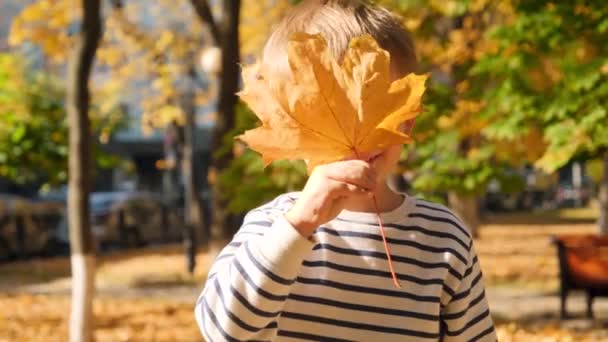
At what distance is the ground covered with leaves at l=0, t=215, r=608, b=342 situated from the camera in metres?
8.09

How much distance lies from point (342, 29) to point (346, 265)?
1.62ft

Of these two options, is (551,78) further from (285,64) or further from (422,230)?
(285,64)

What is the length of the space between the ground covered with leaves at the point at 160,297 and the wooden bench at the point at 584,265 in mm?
359

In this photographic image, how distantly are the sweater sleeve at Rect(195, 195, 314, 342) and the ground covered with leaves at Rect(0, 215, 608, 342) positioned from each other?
4841mm

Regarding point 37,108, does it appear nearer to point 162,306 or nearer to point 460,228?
point 162,306

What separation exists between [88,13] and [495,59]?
11.7 ft

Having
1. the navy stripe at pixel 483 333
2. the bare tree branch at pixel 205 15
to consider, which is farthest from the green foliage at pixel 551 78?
the bare tree branch at pixel 205 15

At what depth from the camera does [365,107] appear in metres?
1.39

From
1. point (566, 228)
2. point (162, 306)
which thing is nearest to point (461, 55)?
point (162, 306)

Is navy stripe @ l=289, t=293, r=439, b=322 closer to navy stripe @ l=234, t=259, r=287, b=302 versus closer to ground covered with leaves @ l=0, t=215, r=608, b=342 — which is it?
navy stripe @ l=234, t=259, r=287, b=302

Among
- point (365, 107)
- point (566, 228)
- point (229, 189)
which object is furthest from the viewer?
point (566, 228)

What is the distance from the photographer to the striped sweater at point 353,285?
1531 mm

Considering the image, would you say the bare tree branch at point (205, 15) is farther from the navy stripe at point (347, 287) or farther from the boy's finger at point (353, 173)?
the boy's finger at point (353, 173)

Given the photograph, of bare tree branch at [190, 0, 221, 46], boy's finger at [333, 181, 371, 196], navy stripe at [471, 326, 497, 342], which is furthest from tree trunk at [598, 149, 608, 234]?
boy's finger at [333, 181, 371, 196]
